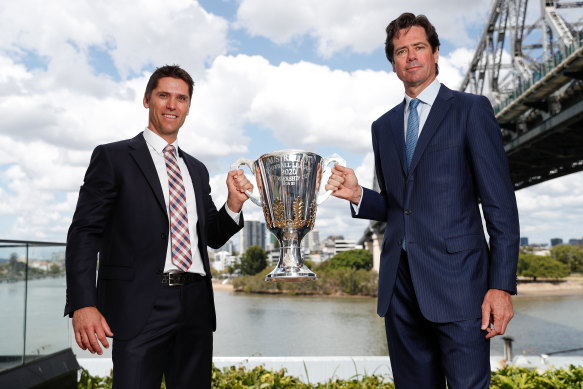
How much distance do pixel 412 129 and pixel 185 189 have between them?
995 millimetres

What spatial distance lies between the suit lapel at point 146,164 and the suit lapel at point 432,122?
102cm

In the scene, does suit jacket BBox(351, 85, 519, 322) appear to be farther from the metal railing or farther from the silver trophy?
the metal railing

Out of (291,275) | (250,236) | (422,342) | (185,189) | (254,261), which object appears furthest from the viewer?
(250,236)

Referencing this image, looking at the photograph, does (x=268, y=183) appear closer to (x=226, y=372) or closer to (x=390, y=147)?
(x=390, y=147)

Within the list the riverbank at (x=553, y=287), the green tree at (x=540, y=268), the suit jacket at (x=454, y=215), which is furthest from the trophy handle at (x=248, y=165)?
the green tree at (x=540, y=268)

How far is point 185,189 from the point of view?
226 centimetres

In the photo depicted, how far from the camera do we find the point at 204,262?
2.21 metres

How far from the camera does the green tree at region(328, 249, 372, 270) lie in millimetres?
70125

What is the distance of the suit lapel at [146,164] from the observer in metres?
2.15

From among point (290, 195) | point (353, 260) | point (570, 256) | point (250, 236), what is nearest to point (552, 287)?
point (570, 256)

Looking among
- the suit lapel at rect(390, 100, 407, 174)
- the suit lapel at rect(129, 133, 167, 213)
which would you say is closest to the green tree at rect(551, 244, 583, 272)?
the suit lapel at rect(390, 100, 407, 174)

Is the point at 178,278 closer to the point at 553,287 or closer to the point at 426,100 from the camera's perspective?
the point at 426,100

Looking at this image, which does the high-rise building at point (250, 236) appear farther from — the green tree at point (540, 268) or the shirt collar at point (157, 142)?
the shirt collar at point (157, 142)

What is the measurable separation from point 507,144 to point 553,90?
453cm
